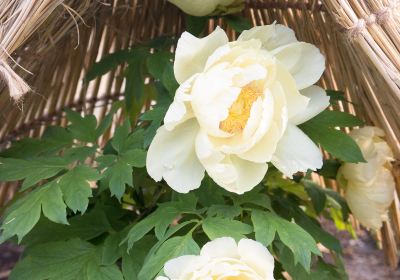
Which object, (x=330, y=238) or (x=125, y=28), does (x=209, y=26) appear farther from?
(x=330, y=238)

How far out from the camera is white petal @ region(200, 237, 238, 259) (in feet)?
2.14

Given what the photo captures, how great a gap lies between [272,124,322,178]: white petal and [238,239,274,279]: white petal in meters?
0.10

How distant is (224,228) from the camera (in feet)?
2.29

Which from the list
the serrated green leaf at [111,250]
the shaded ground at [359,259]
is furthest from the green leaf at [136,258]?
the shaded ground at [359,259]

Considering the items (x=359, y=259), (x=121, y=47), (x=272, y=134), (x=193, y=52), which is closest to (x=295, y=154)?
(x=272, y=134)

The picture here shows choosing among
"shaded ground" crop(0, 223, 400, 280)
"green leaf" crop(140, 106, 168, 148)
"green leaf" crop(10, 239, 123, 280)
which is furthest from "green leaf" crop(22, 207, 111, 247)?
"shaded ground" crop(0, 223, 400, 280)

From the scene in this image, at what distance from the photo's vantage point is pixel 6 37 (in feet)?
2.20

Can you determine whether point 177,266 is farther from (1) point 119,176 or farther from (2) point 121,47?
(2) point 121,47

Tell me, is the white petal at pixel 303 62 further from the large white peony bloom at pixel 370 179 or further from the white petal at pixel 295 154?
the large white peony bloom at pixel 370 179

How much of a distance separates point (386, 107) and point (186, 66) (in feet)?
0.94

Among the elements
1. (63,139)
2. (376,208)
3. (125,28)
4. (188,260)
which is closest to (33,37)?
(63,139)

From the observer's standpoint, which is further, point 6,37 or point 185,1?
point 185,1

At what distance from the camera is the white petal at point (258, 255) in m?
0.65

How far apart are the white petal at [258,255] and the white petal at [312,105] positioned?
156mm
